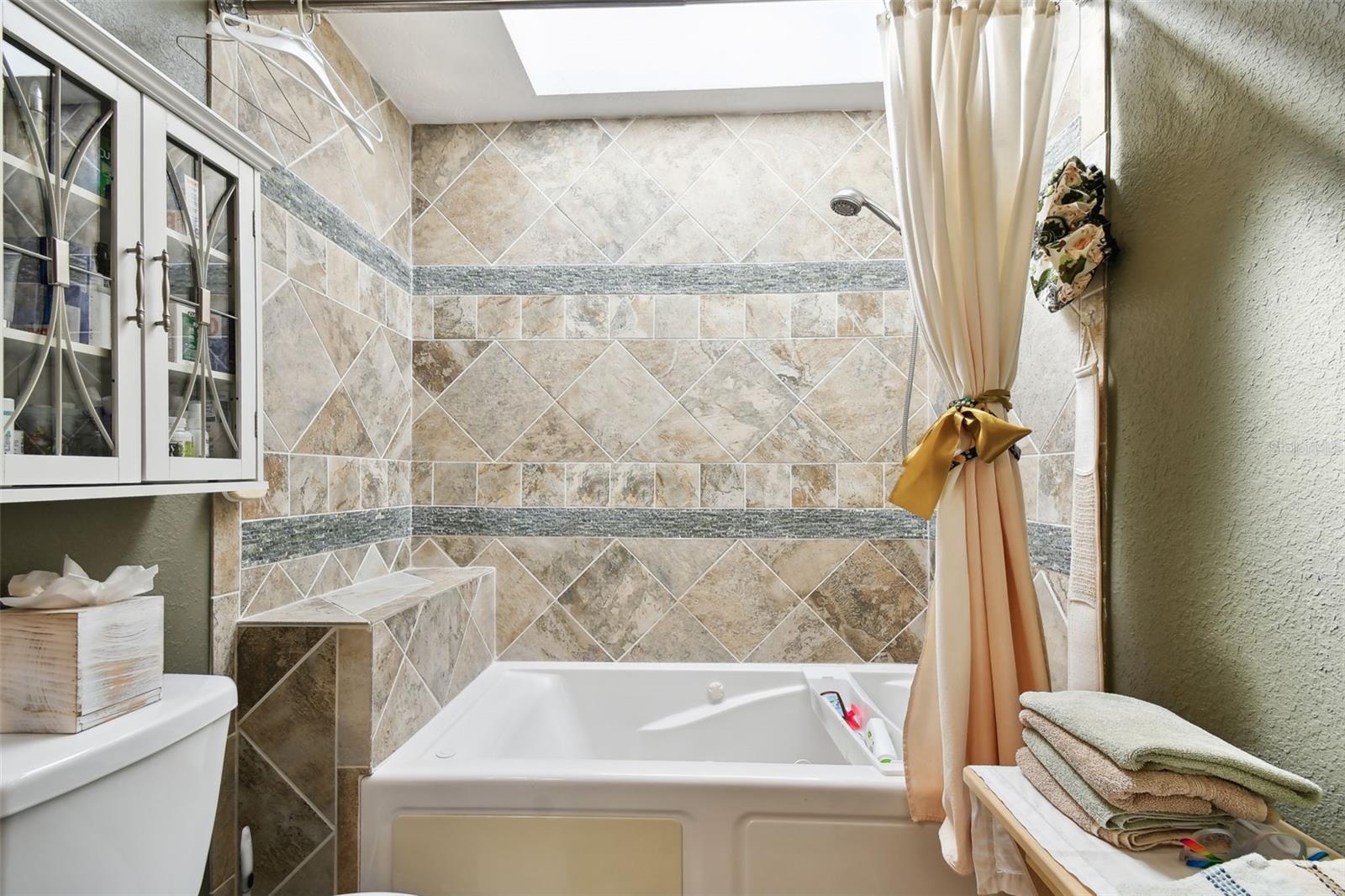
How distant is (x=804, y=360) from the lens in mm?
2375

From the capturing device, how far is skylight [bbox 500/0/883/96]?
7.13 ft

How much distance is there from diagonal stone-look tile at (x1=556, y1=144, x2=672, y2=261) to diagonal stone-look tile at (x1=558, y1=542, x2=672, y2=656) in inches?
41.7

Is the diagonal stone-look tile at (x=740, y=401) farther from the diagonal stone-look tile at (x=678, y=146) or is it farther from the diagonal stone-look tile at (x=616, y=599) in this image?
the diagonal stone-look tile at (x=678, y=146)

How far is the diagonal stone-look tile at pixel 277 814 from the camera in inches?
59.3

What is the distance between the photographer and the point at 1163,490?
1.25 metres

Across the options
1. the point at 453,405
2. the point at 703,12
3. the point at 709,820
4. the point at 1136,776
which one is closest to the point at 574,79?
the point at 703,12

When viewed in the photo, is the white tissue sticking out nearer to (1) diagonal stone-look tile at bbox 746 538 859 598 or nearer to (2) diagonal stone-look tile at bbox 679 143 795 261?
(1) diagonal stone-look tile at bbox 746 538 859 598

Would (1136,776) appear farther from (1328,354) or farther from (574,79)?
(574,79)

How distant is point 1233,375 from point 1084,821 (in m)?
0.72

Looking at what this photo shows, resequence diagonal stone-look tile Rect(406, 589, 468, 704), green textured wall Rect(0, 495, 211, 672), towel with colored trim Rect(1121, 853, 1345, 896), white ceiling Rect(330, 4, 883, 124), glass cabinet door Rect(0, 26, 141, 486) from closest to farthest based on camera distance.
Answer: towel with colored trim Rect(1121, 853, 1345, 896), glass cabinet door Rect(0, 26, 141, 486), green textured wall Rect(0, 495, 211, 672), diagonal stone-look tile Rect(406, 589, 468, 704), white ceiling Rect(330, 4, 883, 124)

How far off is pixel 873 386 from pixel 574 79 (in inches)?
55.9

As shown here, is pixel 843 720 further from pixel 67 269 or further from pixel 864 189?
pixel 67 269

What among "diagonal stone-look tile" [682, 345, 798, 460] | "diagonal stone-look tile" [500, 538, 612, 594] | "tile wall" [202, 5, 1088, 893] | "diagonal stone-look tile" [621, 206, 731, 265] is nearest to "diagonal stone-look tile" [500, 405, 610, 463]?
"tile wall" [202, 5, 1088, 893]

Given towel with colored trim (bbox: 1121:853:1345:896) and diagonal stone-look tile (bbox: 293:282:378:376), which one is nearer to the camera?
towel with colored trim (bbox: 1121:853:1345:896)
